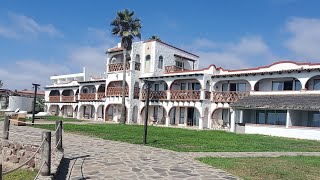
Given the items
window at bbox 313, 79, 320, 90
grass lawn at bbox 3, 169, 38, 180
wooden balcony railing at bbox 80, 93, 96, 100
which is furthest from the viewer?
wooden balcony railing at bbox 80, 93, 96, 100

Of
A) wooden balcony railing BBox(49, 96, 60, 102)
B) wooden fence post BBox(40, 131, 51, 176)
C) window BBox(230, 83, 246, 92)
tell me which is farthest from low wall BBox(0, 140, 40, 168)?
wooden balcony railing BBox(49, 96, 60, 102)

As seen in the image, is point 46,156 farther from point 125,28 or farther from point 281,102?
point 125,28

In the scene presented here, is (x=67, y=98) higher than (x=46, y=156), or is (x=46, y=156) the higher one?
(x=67, y=98)

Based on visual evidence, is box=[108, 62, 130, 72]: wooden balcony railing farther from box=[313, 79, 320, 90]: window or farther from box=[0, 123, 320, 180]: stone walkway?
box=[0, 123, 320, 180]: stone walkway

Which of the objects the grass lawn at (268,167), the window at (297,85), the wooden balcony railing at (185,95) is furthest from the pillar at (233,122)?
the grass lawn at (268,167)

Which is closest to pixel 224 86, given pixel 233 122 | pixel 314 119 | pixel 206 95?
pixel 206 95

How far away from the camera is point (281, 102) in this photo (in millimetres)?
28484

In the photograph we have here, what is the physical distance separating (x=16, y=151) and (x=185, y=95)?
24802 mm

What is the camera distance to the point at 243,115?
31.6 metres

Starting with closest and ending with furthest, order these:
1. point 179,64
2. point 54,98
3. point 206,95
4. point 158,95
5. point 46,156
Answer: point 46,156 < point 206,95 < point 158,95 < point 179,64 < point 54,98

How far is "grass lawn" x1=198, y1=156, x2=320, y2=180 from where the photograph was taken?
9.91 meters

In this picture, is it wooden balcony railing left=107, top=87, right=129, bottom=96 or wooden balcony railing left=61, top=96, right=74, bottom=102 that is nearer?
wooden balcony railing left=107, top=87, right=129, bottom=96

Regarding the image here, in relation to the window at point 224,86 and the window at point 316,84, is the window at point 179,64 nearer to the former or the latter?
the window at point 224,86

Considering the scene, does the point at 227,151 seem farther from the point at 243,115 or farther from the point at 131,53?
the point at 131,53
